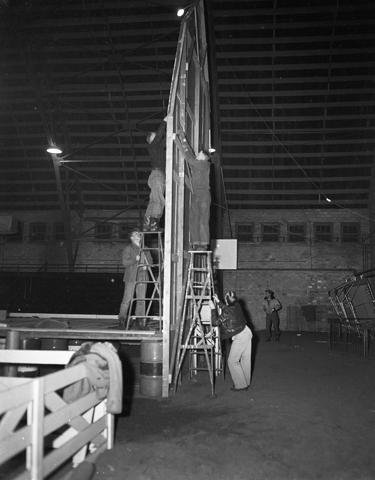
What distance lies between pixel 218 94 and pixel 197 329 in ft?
37.5

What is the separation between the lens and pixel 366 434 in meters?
5.79

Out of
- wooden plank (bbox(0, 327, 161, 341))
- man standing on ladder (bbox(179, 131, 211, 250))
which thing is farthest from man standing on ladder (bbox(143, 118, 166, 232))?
wooden plank (bbox(0, 327, 161, 341))

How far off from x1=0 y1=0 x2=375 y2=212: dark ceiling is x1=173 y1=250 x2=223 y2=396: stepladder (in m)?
9.43

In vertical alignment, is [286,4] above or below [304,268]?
above

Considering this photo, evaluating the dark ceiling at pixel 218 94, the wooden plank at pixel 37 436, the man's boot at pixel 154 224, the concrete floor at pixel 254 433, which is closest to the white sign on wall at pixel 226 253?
the dark ceiling at pixel 218 94

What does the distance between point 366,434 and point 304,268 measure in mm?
15987

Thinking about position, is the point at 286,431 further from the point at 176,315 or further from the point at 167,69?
the point at 167,69

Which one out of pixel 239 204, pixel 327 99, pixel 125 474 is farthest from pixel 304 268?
pixel 125 474

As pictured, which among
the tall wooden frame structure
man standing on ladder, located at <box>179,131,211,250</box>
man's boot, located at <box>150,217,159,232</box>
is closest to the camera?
the tall wooden frame structure

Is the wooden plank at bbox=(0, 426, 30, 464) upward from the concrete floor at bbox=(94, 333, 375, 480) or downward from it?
upward

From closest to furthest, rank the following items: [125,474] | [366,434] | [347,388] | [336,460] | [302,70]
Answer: [125,474]
[336,460]
[366,434]
[347,388]
[302,70]

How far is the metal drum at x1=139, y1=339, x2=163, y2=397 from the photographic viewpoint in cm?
773

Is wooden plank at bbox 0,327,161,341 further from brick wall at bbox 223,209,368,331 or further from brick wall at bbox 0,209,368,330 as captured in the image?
brick wall at bbox 223,209,368,331

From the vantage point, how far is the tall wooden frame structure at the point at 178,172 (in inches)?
309
